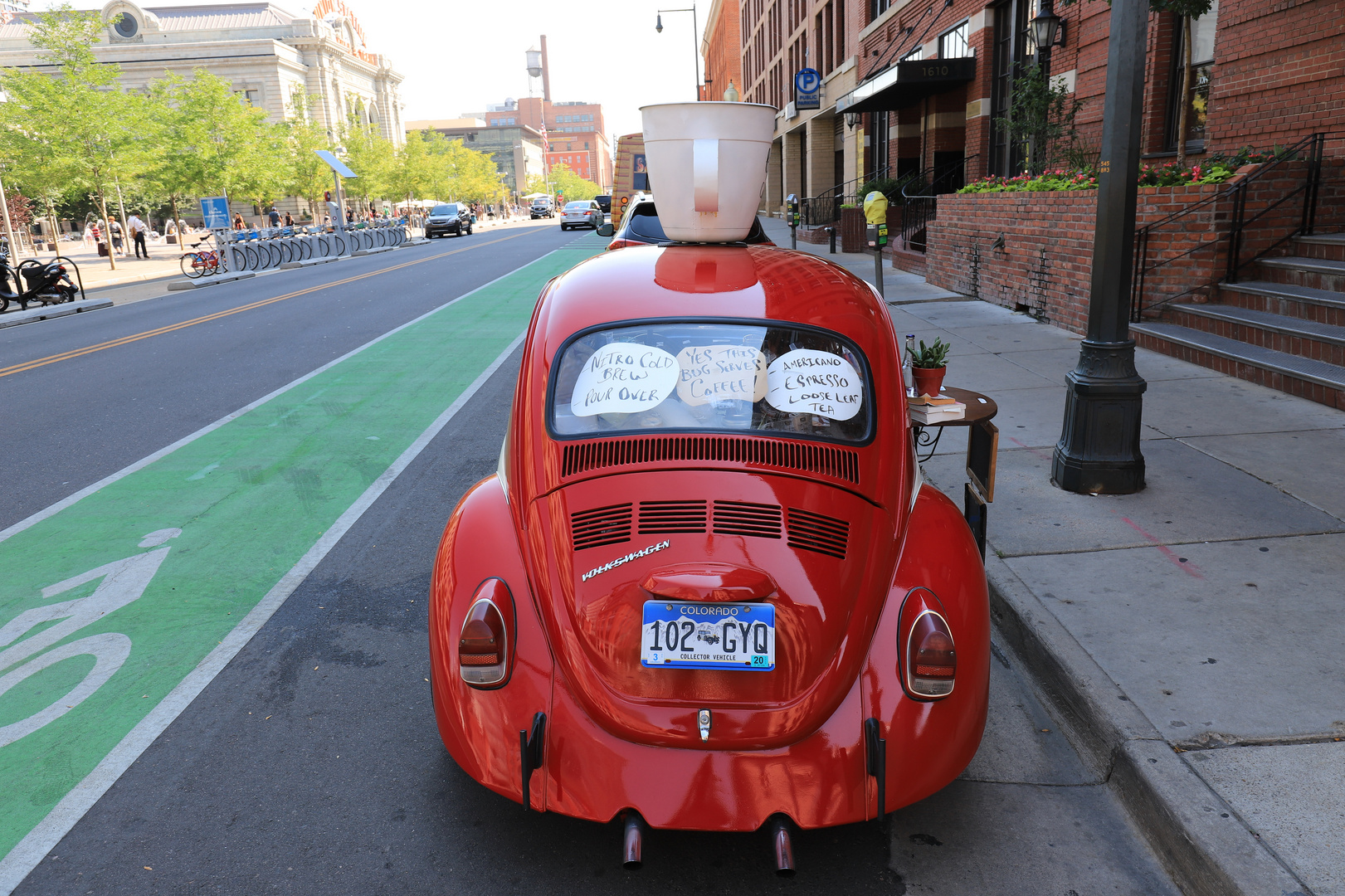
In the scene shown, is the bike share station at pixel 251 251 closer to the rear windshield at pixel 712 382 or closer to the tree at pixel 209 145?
the tree at pixel 209 145

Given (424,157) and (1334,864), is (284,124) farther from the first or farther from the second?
(1334,864)

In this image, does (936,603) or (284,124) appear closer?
(936,603)

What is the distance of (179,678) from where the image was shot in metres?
4.16

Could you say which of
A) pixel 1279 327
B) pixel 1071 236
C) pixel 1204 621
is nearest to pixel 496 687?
pixel 1204 621

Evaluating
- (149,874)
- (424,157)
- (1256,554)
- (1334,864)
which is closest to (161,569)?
(149,874)

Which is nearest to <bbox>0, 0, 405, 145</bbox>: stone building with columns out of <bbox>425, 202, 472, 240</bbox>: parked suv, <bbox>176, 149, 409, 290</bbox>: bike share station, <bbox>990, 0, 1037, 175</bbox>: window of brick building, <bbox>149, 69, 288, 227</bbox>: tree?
<bbox>425, 202, 472, 240</bbox>: parked suv

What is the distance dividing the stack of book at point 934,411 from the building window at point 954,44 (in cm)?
1785

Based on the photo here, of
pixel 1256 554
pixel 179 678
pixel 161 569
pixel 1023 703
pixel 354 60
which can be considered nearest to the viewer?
pixel 1023 703

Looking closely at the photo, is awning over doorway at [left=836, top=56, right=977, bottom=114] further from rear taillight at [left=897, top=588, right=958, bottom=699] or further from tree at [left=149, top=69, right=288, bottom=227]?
tree at [left=149, top=69, right=288, bottom=227]

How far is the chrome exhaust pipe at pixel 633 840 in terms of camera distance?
2.54m

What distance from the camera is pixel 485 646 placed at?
112 inches

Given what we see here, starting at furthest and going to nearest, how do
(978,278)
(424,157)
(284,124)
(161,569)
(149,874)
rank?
(424,157) → (284,124) → (978,278) → (161,569) → (149,874)

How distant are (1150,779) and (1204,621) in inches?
50.8

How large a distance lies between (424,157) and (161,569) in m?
80.0
